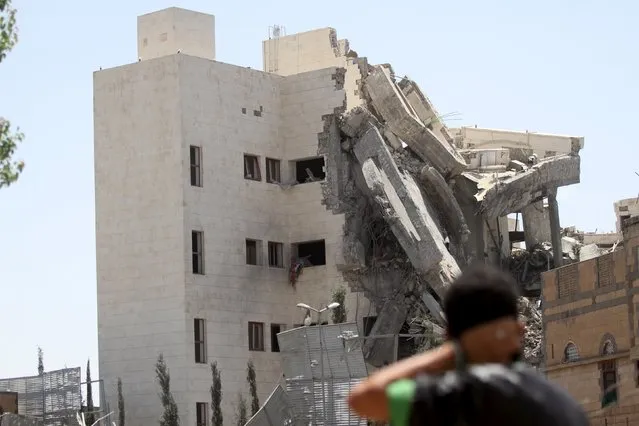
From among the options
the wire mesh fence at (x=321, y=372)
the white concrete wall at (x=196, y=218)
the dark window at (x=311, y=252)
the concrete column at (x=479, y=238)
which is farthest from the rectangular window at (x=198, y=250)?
the wire mesh fence at (x=321, y=372)

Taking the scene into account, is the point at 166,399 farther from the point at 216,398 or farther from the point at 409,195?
the point at 409,195

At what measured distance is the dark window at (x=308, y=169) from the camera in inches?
2672

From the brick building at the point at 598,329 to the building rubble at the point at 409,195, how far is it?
13128 mm

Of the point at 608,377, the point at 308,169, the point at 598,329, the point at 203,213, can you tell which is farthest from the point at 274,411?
the point at 308,169

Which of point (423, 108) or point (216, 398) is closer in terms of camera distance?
point (216, 398)

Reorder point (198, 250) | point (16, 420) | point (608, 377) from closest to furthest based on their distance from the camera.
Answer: point (608, 377) → point (16, 420) → point (198, 250)

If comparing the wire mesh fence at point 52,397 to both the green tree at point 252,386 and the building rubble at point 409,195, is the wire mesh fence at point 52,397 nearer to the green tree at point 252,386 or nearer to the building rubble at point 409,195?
the green tree at point 252,386

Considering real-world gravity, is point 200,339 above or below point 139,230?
below

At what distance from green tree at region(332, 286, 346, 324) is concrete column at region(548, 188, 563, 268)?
800 centimetres

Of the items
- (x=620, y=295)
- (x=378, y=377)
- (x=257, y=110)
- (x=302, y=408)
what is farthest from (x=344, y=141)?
(x=378, y=377)

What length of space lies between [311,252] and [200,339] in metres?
7.07

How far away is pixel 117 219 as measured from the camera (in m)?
65.4

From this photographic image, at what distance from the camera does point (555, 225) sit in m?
61.0

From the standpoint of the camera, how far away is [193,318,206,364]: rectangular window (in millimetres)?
63344
